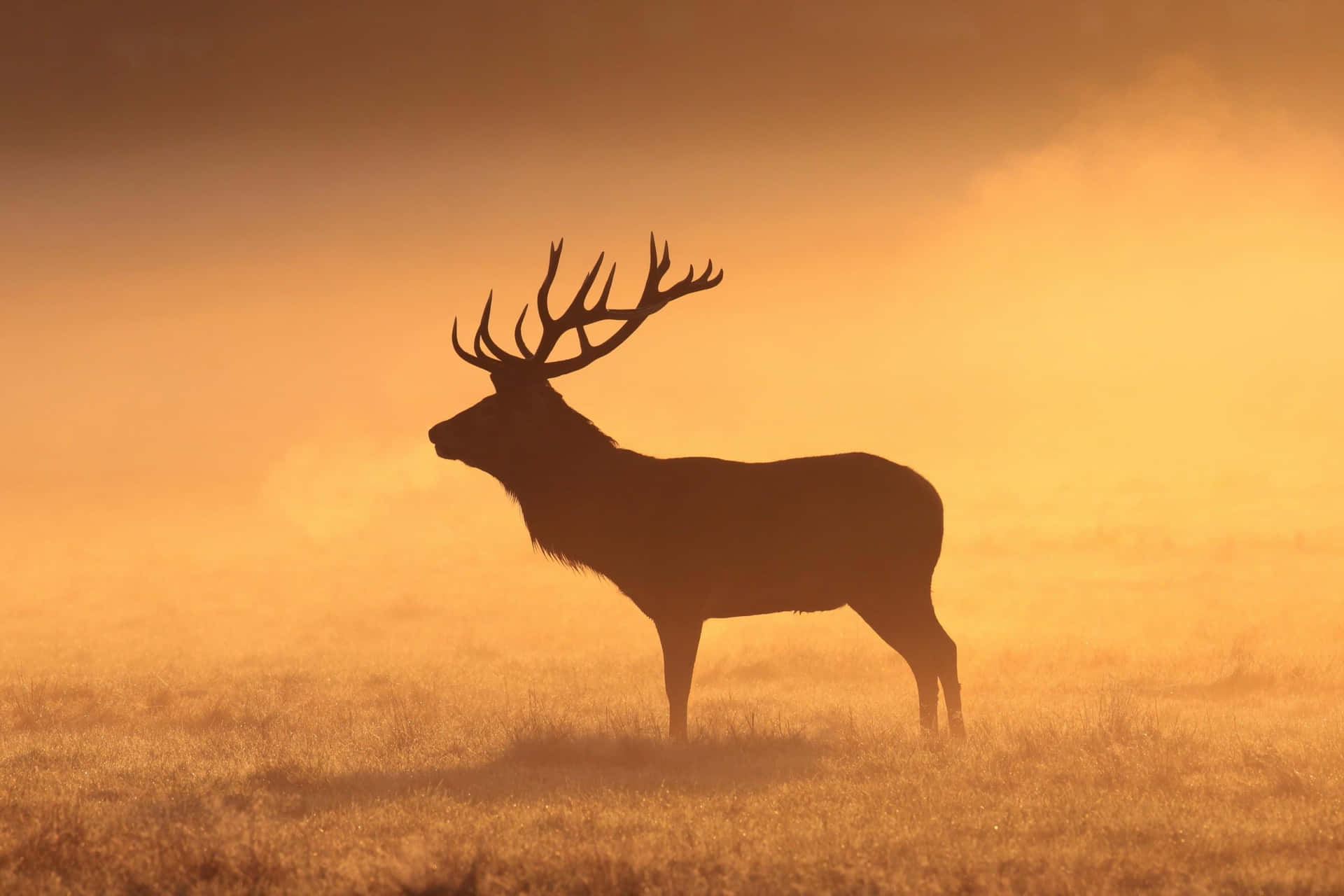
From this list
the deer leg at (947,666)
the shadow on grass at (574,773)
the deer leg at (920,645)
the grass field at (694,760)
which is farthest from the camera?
the deer leg at (920,645)

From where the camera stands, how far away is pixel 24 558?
42.8 meters

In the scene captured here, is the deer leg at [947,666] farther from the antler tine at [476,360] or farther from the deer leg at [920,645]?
the antler tine at [476,360]

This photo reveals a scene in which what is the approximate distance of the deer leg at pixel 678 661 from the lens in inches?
499

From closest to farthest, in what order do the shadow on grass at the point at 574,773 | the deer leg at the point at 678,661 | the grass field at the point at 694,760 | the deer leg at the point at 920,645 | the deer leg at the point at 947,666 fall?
the grass field at the point at 694,760 < the shadow on grass at the point at 574,773 < the deer leg at the point at 678,661 < the deer leg at the point at 947,666 < the deer leg at the point at 920,645

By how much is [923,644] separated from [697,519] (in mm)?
2205

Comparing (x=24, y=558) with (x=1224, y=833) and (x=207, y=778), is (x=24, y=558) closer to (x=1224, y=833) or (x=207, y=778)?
(x=207, y=778)

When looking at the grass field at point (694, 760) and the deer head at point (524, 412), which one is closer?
the grass field at point (694, 760)

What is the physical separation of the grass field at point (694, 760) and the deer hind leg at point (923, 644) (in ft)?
1.11

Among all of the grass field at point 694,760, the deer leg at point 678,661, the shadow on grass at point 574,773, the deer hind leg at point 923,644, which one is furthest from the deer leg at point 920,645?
the deer leg at point 678,661

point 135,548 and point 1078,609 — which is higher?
point 135,548

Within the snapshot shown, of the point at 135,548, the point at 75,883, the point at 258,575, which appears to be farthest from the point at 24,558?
the point at 75,883

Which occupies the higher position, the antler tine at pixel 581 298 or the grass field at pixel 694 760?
the antler tine at pixel 581 298

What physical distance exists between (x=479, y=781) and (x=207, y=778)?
77.8 inches

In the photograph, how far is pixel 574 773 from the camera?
452 inches
